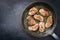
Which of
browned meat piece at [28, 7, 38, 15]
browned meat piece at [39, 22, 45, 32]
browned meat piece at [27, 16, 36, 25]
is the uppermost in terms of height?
browned meat piece at [28, 7, 38, 15]

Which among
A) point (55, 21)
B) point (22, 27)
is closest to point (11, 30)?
point (22, 27)

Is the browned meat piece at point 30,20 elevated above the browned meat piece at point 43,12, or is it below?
below

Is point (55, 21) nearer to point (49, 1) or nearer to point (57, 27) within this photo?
point (57, 27)

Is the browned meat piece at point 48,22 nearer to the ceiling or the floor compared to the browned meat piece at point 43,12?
nearer to the floor

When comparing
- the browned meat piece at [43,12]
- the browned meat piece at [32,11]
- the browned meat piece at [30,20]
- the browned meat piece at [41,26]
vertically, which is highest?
the browned meat piece at [32,11]

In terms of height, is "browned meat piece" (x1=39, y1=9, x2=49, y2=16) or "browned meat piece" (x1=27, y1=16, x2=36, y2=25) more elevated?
"browned meat piece" (x1=39, y1=9, x2=49, y2=16)

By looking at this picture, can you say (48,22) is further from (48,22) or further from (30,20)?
(30,20)

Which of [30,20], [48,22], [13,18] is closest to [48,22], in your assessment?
[48,22]

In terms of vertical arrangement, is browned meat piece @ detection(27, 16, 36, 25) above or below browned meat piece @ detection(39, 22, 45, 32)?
above

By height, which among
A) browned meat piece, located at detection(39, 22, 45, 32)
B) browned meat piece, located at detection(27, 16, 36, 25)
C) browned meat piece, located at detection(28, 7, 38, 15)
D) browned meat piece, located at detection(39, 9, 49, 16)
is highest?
browned meat piece, located at detection(28, 7, 38, 15)

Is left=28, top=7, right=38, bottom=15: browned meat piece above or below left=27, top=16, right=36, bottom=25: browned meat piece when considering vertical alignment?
above
